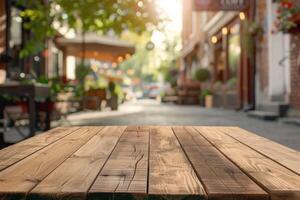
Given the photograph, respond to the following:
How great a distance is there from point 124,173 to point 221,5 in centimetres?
1112

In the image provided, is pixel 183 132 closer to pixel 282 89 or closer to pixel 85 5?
pixel 85 5

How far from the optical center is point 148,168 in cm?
153

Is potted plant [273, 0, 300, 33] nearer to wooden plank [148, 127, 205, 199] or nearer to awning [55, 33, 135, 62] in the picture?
awning [55, 33, 135, 62]

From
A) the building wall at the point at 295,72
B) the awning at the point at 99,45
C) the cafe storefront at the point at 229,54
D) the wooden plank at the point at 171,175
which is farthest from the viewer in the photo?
the awning at the point at 99,45

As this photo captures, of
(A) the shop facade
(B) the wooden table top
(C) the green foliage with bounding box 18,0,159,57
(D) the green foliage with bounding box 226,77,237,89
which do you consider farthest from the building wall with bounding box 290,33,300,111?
(B) the wooden table top

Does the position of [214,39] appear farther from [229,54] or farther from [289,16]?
[289,16]

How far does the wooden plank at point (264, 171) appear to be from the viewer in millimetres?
1201

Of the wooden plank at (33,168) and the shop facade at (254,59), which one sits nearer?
the wooden plank at (33,168)

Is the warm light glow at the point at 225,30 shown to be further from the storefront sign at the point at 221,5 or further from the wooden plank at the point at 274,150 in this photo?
the wooden plank at the point at 274,150

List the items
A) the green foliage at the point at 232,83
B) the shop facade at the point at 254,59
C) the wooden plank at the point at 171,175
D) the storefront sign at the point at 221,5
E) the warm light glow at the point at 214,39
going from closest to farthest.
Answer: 1. the wooden plank at the point at 171,175
2. the shop facade at the point at 254,59
3. the storefront sign at the point at 221,5
4. the green foliage at the point at 232,83
5. the warm light glow at the point at 214,39

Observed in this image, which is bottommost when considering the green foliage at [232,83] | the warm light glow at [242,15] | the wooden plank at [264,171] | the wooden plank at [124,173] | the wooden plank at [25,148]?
the wooden plank at [264,171]

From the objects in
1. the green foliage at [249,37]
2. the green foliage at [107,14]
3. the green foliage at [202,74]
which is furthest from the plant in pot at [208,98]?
the green foliage at [107,14]

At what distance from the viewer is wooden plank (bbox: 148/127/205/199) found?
1172 mm

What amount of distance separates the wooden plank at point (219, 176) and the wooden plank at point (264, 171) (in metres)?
0.03
